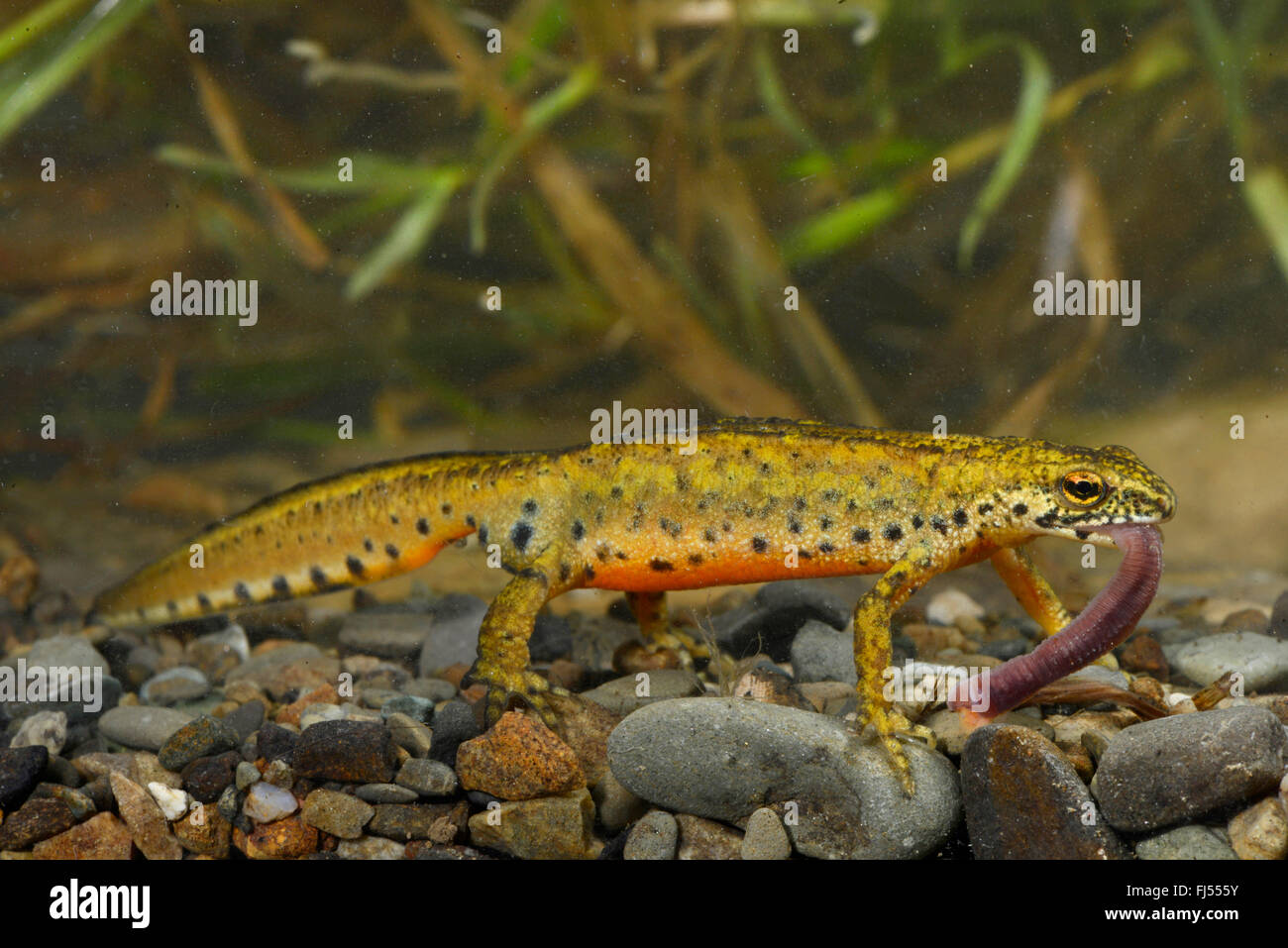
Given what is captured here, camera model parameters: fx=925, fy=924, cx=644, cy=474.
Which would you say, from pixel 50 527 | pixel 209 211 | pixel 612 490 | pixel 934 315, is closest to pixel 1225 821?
pixel 612 490

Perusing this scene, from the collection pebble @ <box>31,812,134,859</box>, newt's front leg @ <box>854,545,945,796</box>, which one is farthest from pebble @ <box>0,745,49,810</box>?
newt's front leg @ <box>854,545,945,796</box>

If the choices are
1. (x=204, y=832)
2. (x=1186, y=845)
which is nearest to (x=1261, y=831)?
(x=1186, y=845)

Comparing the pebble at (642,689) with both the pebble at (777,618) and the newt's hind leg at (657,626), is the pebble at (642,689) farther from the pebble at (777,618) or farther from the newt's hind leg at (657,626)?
the newt's hind leg at (657,626)

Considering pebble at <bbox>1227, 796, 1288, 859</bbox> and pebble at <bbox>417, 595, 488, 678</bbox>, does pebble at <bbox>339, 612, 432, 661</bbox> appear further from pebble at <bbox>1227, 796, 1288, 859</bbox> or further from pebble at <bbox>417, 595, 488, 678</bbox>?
pebble at <bbox>1227, 796, 1288, 859</bbox>

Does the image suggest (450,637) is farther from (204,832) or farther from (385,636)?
(204,832)

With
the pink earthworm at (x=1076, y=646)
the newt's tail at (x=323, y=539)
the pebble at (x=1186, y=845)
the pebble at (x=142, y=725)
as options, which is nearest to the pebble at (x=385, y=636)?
the newt's tail at (x=323, y=539)
